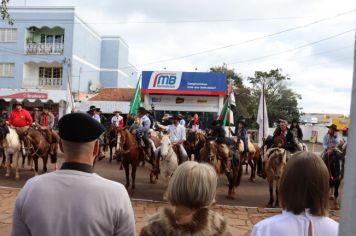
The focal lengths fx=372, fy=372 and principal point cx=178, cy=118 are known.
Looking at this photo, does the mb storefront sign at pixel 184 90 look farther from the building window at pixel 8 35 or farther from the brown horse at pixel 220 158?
the brown horse at pixel 220 158

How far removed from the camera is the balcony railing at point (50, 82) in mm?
35006

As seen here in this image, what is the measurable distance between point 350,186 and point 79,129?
152cm

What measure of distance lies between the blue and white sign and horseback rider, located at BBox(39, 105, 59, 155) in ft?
49.3

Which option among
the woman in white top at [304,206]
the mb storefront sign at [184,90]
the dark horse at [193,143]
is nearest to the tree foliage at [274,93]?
the mb storefront sign at [184,90]

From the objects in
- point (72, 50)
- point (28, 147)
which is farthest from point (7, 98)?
point (28, 147)

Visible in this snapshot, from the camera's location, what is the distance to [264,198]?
10.6 metres

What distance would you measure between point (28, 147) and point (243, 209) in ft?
22.1

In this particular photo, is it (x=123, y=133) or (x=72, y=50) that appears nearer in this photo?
(x=123, y=133)

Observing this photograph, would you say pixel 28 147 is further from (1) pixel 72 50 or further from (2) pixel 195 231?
(1) pixel 72 50

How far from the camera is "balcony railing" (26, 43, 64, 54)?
34844 millimetres

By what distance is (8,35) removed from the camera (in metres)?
35.2

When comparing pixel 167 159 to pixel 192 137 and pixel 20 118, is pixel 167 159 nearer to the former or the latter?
pixel 192 137

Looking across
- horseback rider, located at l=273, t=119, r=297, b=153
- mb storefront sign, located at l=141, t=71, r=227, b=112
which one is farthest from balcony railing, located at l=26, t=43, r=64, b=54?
horseback rider, located at l=273, t=119, r=297, b=153

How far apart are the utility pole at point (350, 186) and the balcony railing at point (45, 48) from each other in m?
35.9
